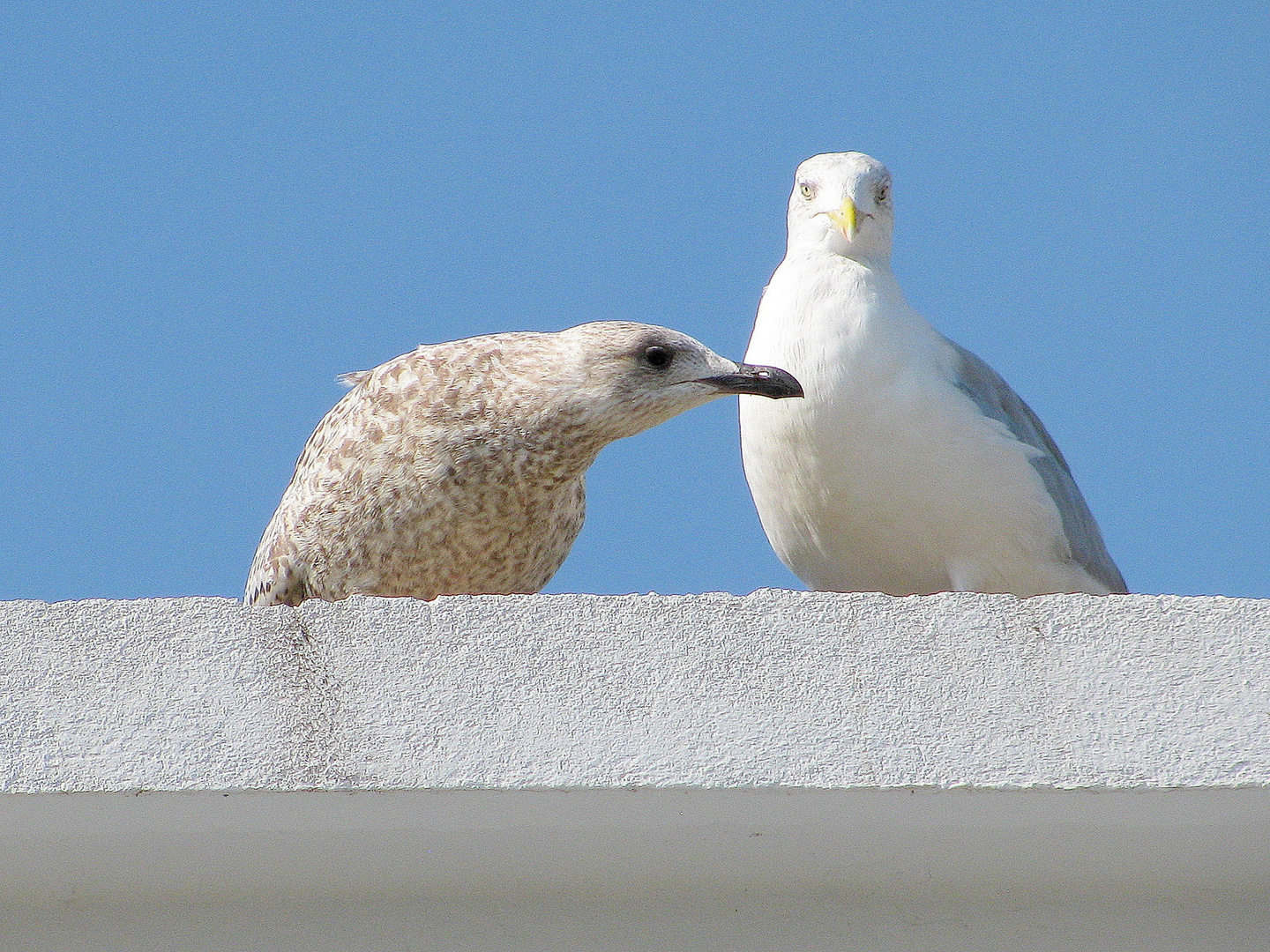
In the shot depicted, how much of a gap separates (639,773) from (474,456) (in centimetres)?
103

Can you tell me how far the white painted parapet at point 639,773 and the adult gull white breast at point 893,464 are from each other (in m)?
0.87

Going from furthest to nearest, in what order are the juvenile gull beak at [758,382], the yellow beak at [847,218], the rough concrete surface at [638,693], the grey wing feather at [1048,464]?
1. the yellow beak at [847,218]
2. the grey wing feather at [1048,464]
3. the juvenile gull beak at [758,382]
4. the rough concrete surface at [638,693]

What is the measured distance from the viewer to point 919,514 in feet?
9.55

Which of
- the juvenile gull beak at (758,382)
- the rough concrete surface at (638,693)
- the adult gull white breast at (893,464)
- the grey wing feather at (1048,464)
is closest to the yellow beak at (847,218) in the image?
the adult gull white breast at (893,464)

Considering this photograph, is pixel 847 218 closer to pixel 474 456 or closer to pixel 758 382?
pixel 758 382

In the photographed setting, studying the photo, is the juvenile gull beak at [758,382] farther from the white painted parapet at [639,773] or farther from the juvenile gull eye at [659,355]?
the white painted parapet at [639,773]

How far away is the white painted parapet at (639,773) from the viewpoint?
1.93 m

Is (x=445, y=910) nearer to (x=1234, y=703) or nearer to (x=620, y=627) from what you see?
(x=620, y=627)

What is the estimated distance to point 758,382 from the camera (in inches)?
112

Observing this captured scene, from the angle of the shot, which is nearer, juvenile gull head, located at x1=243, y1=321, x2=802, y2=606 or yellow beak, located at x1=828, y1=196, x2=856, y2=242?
juvenile gull head, located at x1=243, y1=321, x2=802, y2=606

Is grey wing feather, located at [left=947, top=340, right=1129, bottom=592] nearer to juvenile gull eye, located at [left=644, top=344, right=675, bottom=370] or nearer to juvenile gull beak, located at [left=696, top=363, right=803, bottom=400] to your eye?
juvenile gull beak, located at [left=696, top=363, right=803, bottom=400]

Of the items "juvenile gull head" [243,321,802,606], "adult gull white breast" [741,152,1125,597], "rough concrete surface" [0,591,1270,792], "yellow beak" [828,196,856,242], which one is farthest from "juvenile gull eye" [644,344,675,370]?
"rough concrete surface" [0,591,1270,792]

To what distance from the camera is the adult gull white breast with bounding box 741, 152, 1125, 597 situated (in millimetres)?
2912

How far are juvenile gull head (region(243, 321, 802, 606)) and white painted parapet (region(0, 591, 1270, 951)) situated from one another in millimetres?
790
